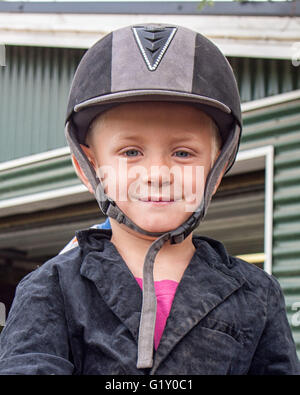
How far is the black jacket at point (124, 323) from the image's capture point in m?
1.38

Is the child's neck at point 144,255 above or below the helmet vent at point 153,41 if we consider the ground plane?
below

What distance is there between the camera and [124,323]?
1.42 meters

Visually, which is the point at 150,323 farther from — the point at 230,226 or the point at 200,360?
the point at 230,226

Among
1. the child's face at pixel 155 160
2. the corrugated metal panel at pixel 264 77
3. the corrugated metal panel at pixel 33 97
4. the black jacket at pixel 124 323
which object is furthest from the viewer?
the corrugated metal panel at pixel 33 97

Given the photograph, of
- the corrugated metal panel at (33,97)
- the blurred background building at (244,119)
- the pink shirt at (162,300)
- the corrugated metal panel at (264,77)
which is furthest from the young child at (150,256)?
the corrugated metal panel at (33,97)

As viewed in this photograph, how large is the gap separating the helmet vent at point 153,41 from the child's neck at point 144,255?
1.34 feet

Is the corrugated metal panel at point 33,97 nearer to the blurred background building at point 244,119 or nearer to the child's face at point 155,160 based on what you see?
the blurred background building at point 244,119

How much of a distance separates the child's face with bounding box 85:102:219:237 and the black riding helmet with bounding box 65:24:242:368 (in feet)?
0.08

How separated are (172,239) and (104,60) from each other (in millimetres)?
484

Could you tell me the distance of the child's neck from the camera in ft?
5.10

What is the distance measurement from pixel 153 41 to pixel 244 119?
3426mm

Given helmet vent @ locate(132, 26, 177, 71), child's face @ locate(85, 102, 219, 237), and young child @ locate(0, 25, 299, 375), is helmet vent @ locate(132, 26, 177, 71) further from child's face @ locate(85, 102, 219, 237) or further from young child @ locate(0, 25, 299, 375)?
child's face @ locate(85, 102, 219, 237)

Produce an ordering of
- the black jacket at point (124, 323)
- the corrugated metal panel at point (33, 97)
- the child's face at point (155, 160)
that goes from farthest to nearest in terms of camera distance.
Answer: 1. the corrugated metal panel at point (33, 97)
2. the child's face at point (155, 160)
3. the black jacket at point (124, 323)
